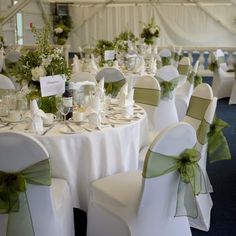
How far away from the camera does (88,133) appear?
8.04ft

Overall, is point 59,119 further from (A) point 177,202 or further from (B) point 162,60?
(B) point 162,60

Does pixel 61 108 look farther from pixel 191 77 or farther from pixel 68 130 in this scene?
pixel 191 77

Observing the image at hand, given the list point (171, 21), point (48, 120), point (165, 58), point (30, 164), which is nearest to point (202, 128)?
point (48, 120)

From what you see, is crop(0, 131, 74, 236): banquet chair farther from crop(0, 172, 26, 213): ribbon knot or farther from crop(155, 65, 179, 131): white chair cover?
crop(155, 65, 179, 131): white chair cover

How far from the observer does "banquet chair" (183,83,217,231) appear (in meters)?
2.83

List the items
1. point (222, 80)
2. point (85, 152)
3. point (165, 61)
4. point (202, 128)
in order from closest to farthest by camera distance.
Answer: point (85, 152) < point (202, 128) < point (165, 61) < point (222, 80)

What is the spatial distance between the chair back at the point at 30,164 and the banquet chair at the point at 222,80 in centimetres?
602

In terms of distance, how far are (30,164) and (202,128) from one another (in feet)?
A: 4.59

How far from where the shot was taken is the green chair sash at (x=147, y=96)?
3.82 meters

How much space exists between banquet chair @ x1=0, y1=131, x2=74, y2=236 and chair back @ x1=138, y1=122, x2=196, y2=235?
0.49 m

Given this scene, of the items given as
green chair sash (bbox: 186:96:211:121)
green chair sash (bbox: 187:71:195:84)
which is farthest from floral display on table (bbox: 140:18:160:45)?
green chair sash (bbox: 186:96:211:121)

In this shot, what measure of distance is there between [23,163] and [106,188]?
2.21ft

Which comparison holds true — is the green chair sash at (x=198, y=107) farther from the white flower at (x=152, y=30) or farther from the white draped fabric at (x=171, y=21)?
the white draped fabric at (x=171, y=21)

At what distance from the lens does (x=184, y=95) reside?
5398mm
